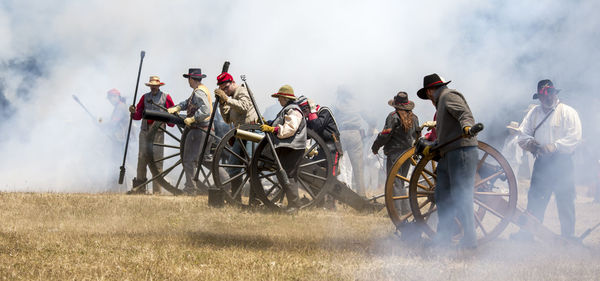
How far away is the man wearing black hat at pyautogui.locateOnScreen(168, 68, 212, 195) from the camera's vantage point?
8023 millimetres

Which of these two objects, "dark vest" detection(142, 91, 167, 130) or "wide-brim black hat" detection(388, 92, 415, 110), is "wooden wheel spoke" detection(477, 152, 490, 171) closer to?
"wide-brim black hat" detection(388, 92, 415, 110)

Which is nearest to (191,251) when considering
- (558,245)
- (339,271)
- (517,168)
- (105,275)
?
(105,275)

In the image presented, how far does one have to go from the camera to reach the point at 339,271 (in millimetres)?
4121

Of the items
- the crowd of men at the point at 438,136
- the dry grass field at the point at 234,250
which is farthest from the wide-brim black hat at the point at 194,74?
the dry grass field at the point at 234,250

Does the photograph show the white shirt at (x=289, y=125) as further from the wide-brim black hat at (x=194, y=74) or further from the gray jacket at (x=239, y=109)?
the wide-brim black hat at (x=194, y=74)

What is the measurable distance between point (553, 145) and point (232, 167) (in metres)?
3.35

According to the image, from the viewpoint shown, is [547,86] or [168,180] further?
[168,180]

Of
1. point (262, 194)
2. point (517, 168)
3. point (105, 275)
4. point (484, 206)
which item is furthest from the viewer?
point (517, 168)

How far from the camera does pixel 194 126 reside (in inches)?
316

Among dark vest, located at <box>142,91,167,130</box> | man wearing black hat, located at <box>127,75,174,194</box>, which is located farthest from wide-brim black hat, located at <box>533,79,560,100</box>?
dark vest, located at <box>142,91,167,130</box>

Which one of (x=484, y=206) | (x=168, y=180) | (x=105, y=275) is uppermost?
(x=168, y=180)

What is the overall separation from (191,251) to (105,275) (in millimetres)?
839

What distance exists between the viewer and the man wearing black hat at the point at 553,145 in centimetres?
564

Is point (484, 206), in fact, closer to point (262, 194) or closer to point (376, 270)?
point (376, 270)
